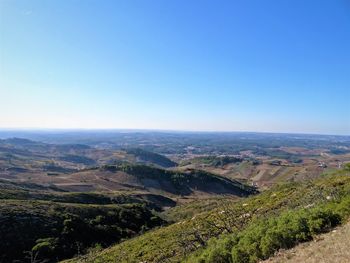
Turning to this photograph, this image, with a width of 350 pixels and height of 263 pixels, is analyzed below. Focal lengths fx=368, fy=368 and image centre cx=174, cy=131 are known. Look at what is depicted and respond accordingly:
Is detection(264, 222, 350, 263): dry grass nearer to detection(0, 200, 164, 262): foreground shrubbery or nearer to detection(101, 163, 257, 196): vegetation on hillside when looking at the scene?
detection(0, 200, 164, 262): foreground shrubbery

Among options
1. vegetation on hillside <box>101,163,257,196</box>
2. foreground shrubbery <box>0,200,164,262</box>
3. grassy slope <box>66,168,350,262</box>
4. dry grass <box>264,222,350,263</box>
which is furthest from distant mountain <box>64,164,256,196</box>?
dry grass <box>264,222,350,263</box>

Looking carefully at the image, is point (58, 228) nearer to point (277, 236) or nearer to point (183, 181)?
point (277, 236)

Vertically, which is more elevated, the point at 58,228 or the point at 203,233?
the point at 203,233

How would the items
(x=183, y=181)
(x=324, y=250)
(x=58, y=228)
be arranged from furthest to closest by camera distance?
(x=183, y=181) → (x=58, y=228) → (x=324, y=250)

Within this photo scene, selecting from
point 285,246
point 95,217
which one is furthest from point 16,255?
point 285,246

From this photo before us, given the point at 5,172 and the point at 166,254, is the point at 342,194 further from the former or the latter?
the point at 5,172

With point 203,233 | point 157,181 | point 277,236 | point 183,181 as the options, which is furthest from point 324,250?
point 183,181

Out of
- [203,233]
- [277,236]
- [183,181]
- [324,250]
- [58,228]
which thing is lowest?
[183,181]

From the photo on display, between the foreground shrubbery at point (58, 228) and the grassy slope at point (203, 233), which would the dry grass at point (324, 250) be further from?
the foreground shrubbery at point (58, 228)
